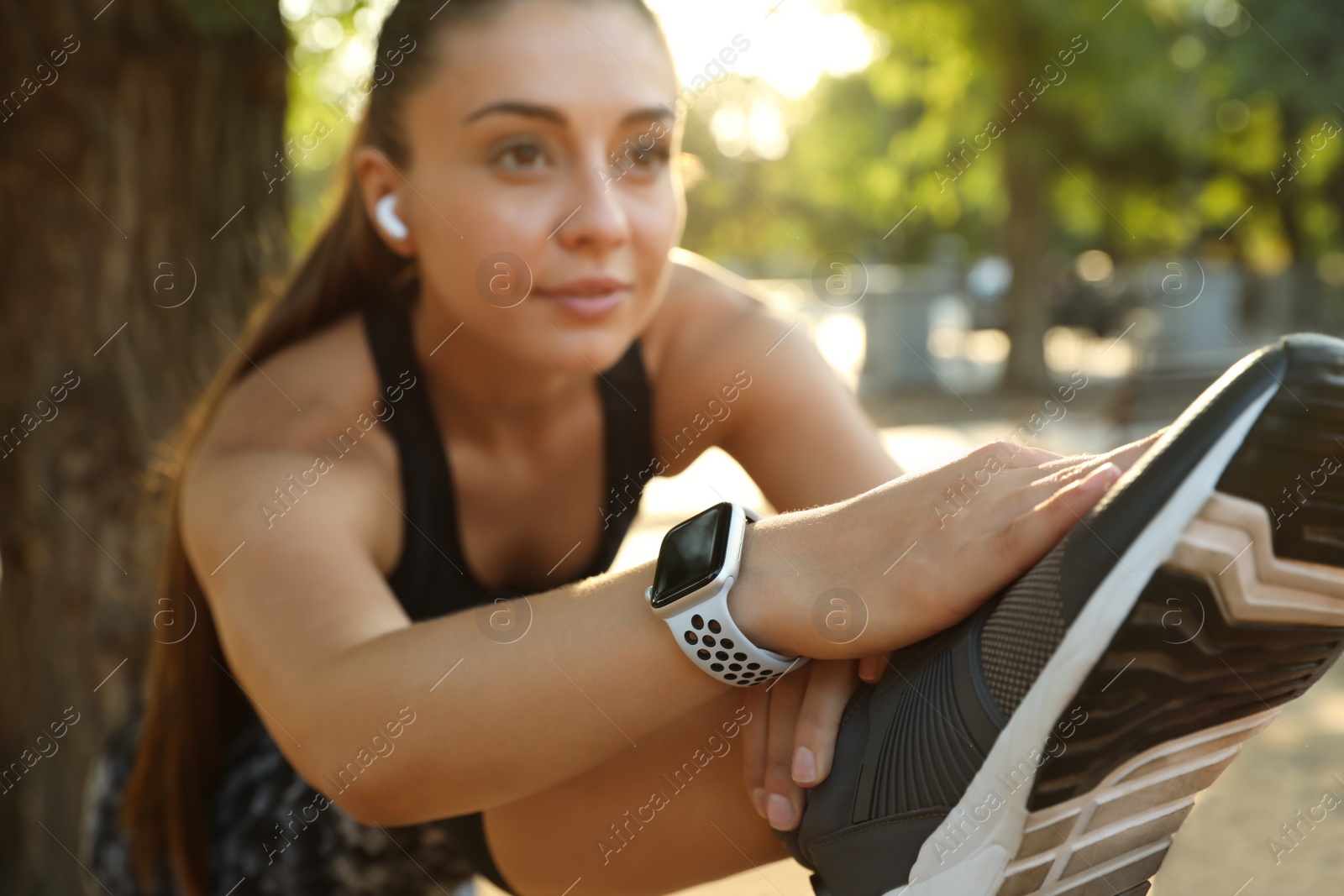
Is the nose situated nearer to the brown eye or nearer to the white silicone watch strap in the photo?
the brown eye

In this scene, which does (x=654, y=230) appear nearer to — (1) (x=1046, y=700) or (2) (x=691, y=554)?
(2) (x=691, y=554)

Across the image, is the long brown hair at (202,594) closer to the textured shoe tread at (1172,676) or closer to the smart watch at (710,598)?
the smart watch at (710,598)

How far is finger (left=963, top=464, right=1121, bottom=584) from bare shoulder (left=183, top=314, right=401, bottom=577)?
0.80 meters

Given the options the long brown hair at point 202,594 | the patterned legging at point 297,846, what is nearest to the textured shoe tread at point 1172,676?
the patterned legging at point 297,846

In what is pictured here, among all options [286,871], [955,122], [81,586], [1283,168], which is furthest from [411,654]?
[1283,168]

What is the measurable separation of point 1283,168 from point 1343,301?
3.42 metres

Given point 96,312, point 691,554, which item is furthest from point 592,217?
point 96,312

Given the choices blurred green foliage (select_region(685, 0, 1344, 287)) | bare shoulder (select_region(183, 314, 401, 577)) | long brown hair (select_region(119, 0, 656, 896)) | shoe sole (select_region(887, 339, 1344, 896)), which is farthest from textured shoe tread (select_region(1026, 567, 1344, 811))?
blurred green foliage (select_region(685, 0, 1344, 287))

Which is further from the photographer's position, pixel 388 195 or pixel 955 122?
pixel 955 122

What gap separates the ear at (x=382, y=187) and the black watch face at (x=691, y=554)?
79cm

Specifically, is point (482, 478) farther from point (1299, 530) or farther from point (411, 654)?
point (1299, 530)

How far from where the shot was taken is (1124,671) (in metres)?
0.89

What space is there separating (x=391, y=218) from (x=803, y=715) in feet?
3.34

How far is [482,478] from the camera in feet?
6.22
